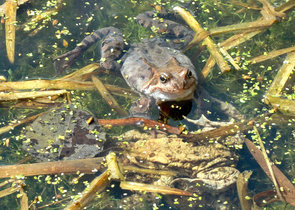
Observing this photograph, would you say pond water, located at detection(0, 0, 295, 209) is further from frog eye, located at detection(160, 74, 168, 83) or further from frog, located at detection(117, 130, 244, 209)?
frog eye, located at detection(160, 74, 168, 83)

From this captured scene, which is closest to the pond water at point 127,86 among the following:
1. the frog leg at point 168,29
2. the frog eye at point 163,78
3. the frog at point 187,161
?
the frog at point 187,161

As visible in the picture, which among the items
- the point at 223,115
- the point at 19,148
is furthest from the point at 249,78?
the point at 19,148

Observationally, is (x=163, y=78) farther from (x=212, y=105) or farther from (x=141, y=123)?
(x=212, y=105)

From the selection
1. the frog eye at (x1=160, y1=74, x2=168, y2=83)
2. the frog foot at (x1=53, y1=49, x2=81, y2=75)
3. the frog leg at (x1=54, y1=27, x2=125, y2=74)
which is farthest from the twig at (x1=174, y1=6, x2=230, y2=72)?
the frog foot at (x1=53, y1=49, x2=81, y2=75)

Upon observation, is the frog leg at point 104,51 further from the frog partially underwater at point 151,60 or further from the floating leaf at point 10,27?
the floating leaf at point 10,27

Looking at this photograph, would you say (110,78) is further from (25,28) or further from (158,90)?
(25,28)

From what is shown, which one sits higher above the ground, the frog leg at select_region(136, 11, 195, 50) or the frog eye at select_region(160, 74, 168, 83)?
the frog leg at select_region(136, 11, 195, 50)

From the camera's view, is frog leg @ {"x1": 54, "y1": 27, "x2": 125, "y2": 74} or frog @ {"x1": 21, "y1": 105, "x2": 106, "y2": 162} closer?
frog @ {"x1": 21, "y1": 105, "x2": 106, "y2": 162}
